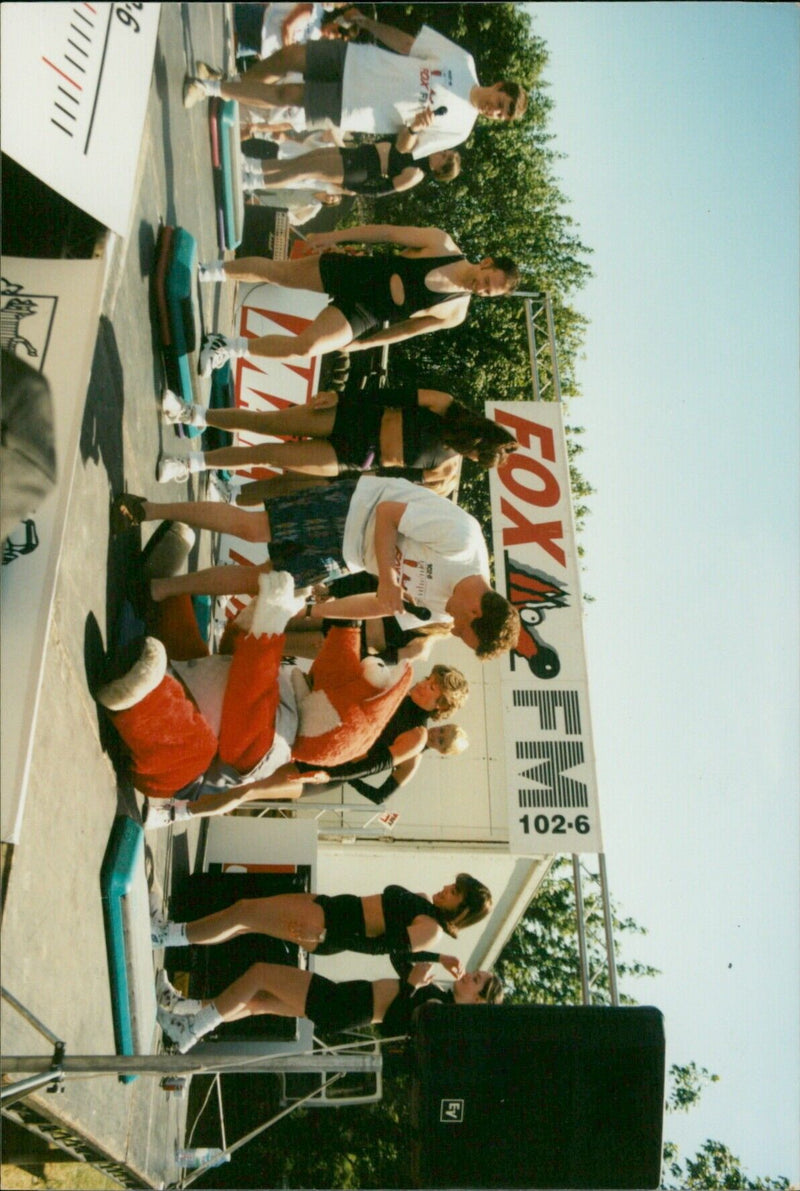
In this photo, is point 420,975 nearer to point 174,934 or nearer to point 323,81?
point 174,934

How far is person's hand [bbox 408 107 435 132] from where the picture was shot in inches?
235

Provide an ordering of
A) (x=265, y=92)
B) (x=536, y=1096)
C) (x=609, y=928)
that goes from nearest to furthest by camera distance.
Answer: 1. (x=536, y=1096)
2. (x=265, y=92)
3. (x=609, y=928)

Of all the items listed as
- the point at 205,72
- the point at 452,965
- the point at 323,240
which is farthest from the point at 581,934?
the point at 205,72

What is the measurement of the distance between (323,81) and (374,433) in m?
2.94

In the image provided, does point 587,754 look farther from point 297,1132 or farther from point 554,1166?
point 297,1132

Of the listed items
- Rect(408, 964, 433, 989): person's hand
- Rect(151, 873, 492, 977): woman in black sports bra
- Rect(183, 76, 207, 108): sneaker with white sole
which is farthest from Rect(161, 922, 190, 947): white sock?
Rect(183, 76, 207, 108): sneaker with white sole

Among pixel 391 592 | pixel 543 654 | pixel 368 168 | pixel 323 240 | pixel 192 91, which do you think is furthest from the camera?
pixel 543 654

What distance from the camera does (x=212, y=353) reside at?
5.39 metres

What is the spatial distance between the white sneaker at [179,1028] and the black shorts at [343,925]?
3.04 feet

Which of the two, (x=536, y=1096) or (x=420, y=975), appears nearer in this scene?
(x=536, y=1096)

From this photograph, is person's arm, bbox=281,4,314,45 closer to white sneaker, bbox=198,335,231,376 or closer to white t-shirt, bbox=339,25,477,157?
white t-shirt, bbox=339,25,477,157

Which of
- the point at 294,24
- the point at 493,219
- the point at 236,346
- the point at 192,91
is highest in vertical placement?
the point at 493,219

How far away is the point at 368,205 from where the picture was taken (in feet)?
55.8

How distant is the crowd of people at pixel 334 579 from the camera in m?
3.76
